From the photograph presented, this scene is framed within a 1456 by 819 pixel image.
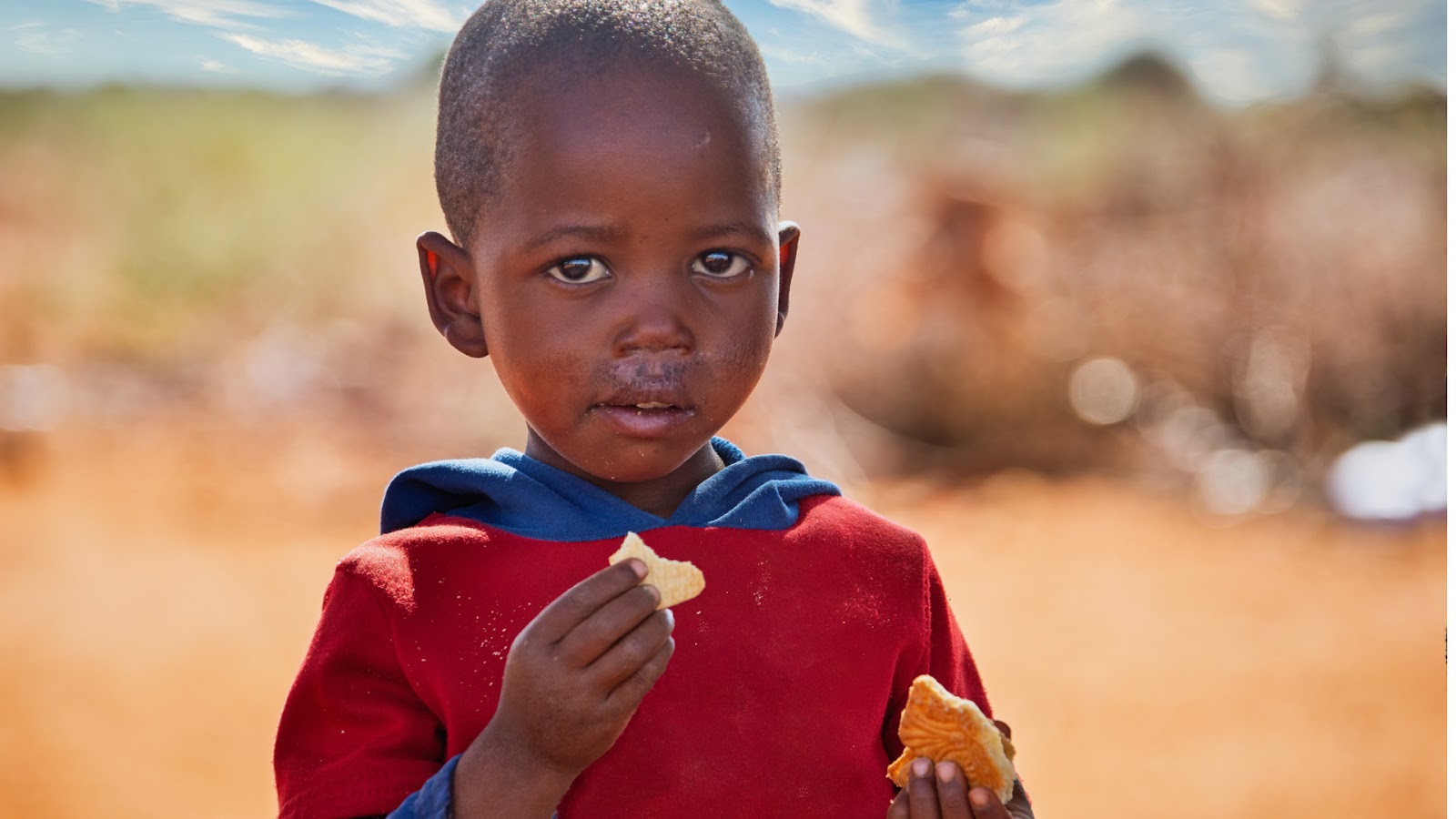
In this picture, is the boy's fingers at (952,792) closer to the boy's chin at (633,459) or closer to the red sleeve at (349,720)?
the boy's chin at (633,459)

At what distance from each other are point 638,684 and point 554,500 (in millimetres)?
357

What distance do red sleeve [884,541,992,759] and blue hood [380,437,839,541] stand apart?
0.22 m

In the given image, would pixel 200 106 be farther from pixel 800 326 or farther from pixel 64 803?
pixel 64 803

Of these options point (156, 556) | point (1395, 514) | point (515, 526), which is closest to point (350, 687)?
point (515, 526)

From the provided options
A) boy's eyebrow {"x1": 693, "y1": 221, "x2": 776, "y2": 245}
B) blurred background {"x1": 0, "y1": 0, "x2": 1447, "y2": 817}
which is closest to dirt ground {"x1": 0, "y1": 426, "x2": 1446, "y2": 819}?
blurred background {"x1": 0, "y1": 0, "x2": 1447, "y2": 817}

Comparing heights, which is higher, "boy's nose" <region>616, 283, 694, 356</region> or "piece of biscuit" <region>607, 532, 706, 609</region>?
→ "boy's nose" <region>616, 283, 694, 356</region>

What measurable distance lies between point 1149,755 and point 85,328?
8.55 metres

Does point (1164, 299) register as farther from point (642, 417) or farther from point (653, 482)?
point (642, 417)

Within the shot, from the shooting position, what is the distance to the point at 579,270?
161cm

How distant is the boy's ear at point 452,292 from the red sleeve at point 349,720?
0.36 m

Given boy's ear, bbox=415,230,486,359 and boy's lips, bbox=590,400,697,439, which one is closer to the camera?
boy's lips, bbox=590,400,697,439

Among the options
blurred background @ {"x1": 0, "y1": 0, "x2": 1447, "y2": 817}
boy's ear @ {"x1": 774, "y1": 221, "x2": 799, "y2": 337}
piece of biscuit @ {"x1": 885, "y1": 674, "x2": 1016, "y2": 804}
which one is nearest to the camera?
piece of biscuit @ {"x1": 885, "y1": 674, "x2": 1016, "y2": 804}

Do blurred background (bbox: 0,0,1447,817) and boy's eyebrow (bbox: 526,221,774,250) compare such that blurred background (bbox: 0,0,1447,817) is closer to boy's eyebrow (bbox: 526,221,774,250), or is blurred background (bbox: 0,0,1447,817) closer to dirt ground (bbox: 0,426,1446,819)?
dirt ground (bbox: 0,426,1446,819)

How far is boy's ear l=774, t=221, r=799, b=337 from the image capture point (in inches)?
74.6
